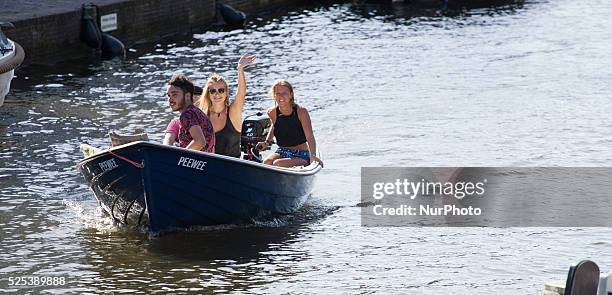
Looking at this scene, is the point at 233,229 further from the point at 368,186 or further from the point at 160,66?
the point at 160,66

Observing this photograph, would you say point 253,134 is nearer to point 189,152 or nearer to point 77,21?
point 189,152

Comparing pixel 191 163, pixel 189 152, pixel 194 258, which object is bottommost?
pixel 194 258

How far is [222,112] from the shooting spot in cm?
1317

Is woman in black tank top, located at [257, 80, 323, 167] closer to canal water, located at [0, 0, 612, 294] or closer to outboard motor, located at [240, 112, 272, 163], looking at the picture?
outboard motor, located at [240, 112, 272, 163]

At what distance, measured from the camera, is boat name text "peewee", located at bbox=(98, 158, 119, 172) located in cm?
1255

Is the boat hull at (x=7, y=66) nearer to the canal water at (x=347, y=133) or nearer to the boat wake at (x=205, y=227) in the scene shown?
the canal water at (x=347, y=133)

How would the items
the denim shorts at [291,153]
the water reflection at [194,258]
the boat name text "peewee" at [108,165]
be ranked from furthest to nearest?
the denim shorts at [291,153], the boat name text "peewee" at [108,165], the water reflection at [194,258]

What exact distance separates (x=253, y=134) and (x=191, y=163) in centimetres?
239

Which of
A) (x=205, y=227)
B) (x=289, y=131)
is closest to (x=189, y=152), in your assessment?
(x=205, y=227)

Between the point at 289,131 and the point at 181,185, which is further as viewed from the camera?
the point at 289,131

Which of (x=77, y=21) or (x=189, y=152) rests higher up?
(x=77, y=21)

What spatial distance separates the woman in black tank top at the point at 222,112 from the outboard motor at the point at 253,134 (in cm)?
104

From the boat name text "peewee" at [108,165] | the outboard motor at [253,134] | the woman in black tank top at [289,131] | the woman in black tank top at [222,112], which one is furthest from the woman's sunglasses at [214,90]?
the outboard motor at [253,134]

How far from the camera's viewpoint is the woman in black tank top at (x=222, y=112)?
1305 centimetres
